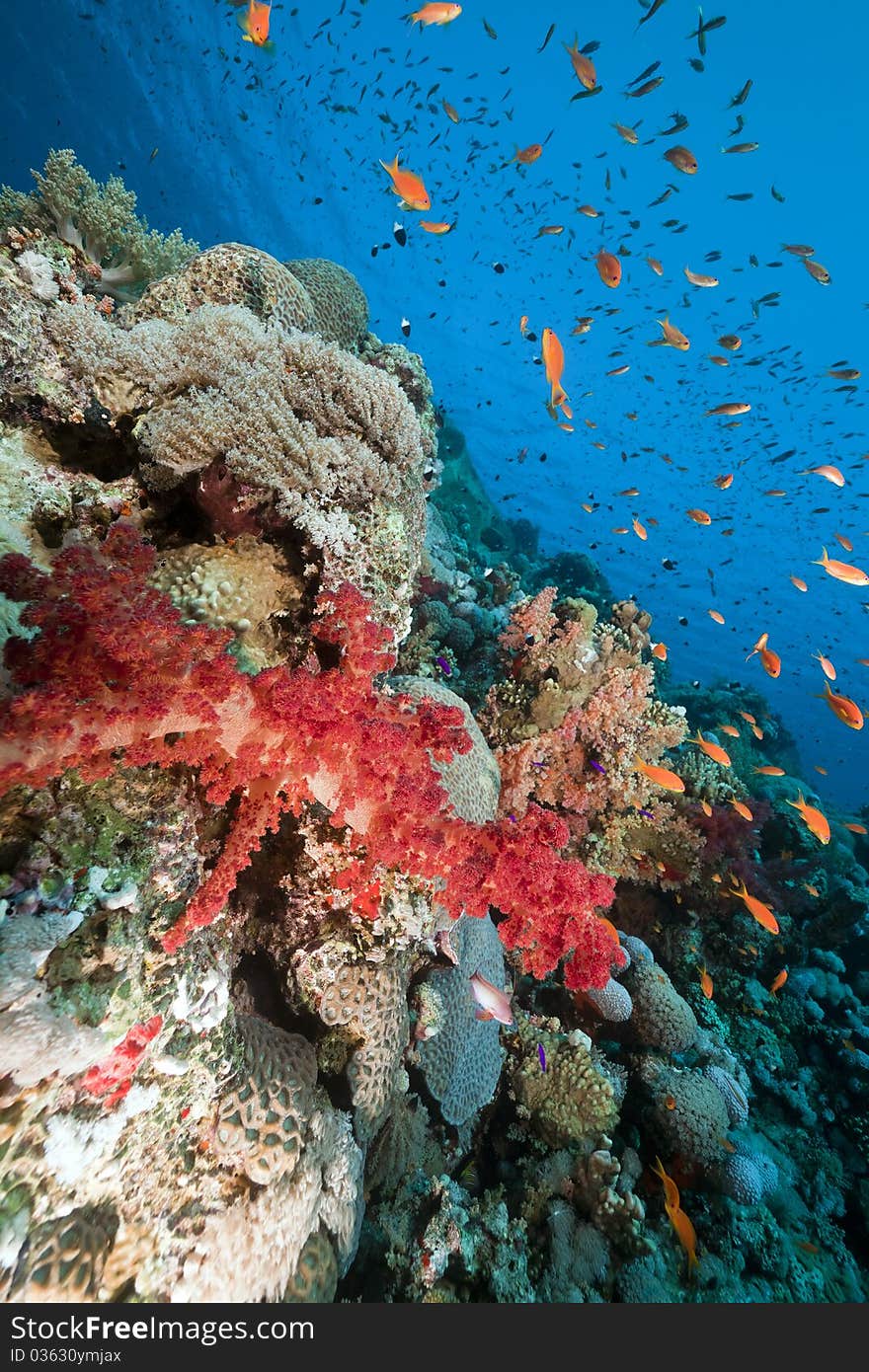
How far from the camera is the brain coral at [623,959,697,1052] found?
5.71 meters

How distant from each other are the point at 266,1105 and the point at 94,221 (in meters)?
7.10

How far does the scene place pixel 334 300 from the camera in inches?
259

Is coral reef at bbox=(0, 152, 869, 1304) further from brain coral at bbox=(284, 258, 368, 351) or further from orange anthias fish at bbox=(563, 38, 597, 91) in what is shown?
orange anthias fish at bbox=(563, 38, 597, 91)

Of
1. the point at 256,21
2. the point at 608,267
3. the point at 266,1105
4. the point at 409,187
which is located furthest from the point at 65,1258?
the point at 256,21

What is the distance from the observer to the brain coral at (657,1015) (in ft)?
18.7

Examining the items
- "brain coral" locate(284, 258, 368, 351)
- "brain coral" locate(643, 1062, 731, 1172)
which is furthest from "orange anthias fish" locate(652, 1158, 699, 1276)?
"brain coral" locate(284, 258, 368, 351)

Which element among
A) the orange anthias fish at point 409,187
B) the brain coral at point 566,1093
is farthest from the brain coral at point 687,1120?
the orange anthias fish at point 409,187

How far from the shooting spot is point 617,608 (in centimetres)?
877

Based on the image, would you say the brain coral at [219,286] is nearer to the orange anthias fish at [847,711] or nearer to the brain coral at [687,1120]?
the orange anthias fish at [847,711]

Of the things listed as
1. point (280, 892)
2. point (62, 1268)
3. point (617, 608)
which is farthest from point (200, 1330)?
point (617, 608)

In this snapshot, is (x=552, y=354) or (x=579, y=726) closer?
(x=552, y=354)

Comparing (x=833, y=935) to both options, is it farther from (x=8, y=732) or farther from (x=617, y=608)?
(x=8, y=732)

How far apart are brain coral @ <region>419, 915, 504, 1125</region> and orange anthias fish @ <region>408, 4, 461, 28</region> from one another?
9.78m

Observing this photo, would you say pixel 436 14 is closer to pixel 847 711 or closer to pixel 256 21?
pixel 256 21
